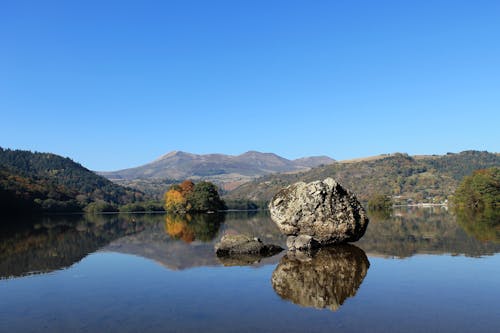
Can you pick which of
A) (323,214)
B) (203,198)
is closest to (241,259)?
(323,214)

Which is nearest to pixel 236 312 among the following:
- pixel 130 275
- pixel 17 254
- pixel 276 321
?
pixel 276 321

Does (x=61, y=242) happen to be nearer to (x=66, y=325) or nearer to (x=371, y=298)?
(x=66, y=325)

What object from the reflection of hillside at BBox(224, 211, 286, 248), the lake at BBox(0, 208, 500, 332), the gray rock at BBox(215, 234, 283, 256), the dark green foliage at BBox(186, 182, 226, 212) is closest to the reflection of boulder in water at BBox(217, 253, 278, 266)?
the lake at BBox(0, 208, 500, 332)

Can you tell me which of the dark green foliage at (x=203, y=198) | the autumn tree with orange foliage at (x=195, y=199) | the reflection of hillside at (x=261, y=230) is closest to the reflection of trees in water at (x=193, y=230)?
the reflection of hillside at (x=261, y=230)

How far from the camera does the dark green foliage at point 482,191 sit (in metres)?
120

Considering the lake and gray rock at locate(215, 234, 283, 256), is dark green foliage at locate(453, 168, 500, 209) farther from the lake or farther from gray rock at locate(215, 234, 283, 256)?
gray rock at locate(215, 234, 283, 256)

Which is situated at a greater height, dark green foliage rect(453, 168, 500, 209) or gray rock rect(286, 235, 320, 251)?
dark green foliage rect(453, 168, 500, 209)

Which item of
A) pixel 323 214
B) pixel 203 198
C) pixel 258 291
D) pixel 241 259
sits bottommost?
pixel 258 291

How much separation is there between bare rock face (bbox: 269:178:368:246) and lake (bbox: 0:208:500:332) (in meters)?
2.03

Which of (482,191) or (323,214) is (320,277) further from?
(482,191)

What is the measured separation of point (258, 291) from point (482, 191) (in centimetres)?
12056

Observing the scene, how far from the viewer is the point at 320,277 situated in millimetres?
25781

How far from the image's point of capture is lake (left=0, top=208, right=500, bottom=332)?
1753 cm

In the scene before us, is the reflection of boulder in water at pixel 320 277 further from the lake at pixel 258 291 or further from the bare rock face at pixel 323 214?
the bare rock face at pixel 323 214
